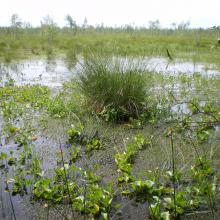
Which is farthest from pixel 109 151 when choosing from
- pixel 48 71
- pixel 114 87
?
pixel 48 71

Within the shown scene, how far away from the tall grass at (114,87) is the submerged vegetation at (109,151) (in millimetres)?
17

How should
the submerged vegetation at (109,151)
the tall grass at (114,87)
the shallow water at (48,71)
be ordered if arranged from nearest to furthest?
the submerged vegetation at (109,151), the tall grass at (114,87), the shallow water at (48,71)

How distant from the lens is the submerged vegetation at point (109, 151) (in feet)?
7.88

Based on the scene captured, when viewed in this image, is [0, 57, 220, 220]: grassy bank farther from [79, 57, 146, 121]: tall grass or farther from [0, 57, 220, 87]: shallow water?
[0, 57, 220, 87]: shallow water

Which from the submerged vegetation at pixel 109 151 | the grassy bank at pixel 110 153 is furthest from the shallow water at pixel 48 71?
the grassy bank at pixel 110 153

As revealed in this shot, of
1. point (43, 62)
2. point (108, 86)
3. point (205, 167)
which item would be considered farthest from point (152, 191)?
point (43, 62)

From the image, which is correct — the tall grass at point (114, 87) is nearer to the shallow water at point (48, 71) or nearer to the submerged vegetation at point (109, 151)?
the submerged vegetation at point (109, 151)

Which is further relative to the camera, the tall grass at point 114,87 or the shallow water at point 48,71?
the shallow water at point 48,71

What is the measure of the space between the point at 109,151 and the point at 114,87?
4.25 feet

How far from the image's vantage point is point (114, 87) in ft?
14.9

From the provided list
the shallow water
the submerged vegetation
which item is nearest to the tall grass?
the submerged vegetation

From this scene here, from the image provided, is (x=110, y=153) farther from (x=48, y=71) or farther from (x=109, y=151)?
(x=48, y=71)

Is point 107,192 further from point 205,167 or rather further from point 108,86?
point 108,86

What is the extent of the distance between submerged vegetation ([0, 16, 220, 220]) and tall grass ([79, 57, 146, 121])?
0.02 metres
